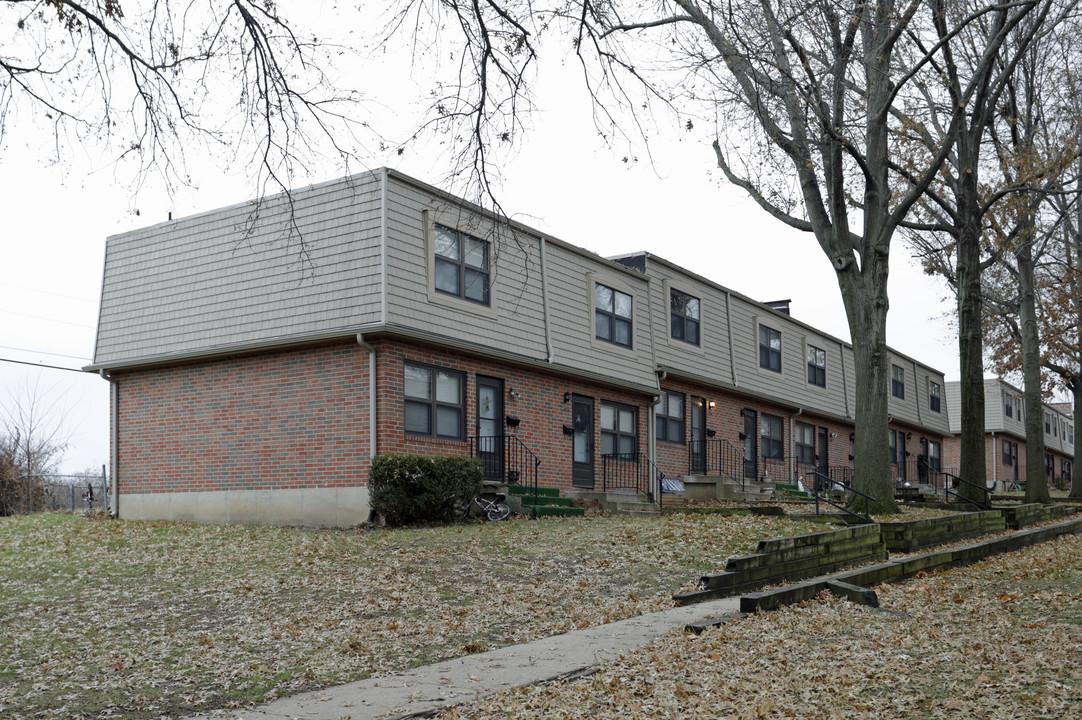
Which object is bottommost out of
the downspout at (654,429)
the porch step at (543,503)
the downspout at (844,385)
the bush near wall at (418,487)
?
the porch step at (543,503)

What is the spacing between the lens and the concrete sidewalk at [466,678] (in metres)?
5.73

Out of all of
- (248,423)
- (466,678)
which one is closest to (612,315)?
(248,423)

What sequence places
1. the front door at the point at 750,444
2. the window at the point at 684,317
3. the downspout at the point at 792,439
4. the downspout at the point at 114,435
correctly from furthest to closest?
the downspout at the point at 792,439, the front door at the point at 750,444, the window at the point at 684,317, the downspout at the point at 114,435

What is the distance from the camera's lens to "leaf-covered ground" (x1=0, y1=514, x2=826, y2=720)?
22.4 feet

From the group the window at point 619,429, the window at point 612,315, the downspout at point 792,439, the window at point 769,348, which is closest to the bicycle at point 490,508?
the window at point 619,429

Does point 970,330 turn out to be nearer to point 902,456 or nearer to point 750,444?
point 750,444

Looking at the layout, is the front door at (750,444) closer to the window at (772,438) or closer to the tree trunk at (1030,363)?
the window at (772,438)

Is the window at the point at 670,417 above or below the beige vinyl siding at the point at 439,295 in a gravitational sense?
below

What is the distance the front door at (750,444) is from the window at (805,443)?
10.7 feet

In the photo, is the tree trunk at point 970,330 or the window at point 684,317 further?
the window at point 684,317

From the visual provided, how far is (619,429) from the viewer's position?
73.8 ft

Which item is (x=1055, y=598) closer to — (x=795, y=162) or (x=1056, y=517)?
(x=795, y=162)

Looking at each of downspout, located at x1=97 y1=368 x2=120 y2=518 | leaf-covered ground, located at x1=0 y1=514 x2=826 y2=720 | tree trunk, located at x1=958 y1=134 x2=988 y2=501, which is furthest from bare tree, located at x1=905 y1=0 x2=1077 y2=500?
downspout, located at x1=97 y1=368 x2=120 y2=518

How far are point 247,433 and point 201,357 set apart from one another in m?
1.88
